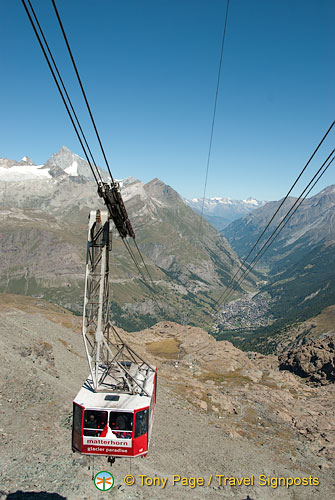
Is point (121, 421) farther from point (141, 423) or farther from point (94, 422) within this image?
point (94, 422)

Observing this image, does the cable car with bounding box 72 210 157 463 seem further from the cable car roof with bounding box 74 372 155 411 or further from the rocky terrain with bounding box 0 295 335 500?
the rocky terrain with bounding box 0 295 335 500

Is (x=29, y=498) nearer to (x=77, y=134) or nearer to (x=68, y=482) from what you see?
(x=68, y=482)

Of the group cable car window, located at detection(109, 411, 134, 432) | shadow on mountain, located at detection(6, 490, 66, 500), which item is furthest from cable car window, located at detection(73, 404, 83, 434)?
shadow on mountain, located at detection(6, 490, 66, 500)

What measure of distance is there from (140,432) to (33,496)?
9.29 metres

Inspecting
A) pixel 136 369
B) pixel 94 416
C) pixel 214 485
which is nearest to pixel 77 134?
pixel 94 416

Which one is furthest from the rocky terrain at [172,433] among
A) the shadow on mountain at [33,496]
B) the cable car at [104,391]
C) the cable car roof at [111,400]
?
the cable car roof at [111,400]

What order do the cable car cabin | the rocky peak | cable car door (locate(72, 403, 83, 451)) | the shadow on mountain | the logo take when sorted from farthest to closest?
the rocky peak → the logo → the shadow on mountain → cable car door (locate(72, 403, 83, 451)) → the cable car cabin

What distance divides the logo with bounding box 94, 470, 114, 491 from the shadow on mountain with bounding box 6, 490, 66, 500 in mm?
3266

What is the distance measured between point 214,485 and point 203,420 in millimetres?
20911

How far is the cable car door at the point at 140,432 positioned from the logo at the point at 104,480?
7.64 metres

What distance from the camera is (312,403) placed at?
255 ft

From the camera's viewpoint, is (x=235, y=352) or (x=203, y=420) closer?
(x=203, y=420)

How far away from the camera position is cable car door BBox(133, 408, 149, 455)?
20.3 metres

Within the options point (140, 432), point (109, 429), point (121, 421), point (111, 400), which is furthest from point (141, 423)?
point (111, 400)
